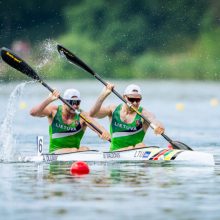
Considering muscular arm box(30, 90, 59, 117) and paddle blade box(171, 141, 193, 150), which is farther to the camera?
paddle blade box(171, 141, 193, 150)

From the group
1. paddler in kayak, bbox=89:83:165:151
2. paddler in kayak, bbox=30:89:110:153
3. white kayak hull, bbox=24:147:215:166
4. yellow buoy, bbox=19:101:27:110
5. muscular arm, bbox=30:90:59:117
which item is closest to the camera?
white kayak hull, bbox=24:147:215:166

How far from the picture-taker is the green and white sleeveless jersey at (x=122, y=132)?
2202 centimetres

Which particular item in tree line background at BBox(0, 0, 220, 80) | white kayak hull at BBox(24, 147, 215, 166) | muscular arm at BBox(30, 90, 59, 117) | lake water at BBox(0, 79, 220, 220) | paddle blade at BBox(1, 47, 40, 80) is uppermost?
tree line background at BBox(0, 0, 220, 80)

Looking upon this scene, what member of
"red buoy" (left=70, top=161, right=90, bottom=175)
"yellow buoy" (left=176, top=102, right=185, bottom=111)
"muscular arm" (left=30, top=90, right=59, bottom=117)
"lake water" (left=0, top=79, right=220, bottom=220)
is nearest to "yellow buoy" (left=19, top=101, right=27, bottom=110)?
"yellow buoy" (left=176, top=102, right=185, bottom=111)

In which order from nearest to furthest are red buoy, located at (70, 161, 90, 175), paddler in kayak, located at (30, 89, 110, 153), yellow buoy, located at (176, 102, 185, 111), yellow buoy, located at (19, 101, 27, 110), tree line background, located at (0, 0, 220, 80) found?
1. red buoy, located at (70, 161, 90, 175)
2. paddler in kayak, located at (30, 89, 110, 153)
3. yellow buoy, located at (176, 102, 185, 111)
4. yellow buoy, located at (19, 101, 27, 110)
5. tree line background, located at (0, 0, 220, 80)

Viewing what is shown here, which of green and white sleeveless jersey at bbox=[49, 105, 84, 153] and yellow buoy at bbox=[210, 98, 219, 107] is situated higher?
yellow buoy at bbox=[210, 98, 219, 107]

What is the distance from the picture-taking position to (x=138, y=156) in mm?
21188

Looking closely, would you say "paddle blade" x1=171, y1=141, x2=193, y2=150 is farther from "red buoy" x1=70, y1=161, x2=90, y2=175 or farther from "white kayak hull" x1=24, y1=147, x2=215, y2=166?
"red buoy" x1=70, y1=161, x2=90, y2=175

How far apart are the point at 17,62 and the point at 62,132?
2225 millimetres

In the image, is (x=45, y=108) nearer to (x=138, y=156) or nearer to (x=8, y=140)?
(x=138, y=156)

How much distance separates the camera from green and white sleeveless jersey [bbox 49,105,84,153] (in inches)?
861

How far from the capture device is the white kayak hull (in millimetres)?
20562

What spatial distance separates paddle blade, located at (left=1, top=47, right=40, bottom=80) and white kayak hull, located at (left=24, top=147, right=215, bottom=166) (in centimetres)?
229

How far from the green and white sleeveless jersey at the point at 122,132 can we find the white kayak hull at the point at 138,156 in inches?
26.0
